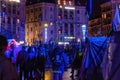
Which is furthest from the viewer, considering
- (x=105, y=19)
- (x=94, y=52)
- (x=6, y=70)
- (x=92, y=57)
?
(x=105, y=19)

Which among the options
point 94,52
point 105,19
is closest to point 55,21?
point 105,19

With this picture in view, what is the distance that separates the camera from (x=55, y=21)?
129125 mm

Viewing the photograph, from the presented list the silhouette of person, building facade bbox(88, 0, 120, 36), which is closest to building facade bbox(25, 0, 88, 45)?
building facade bbox(88, 0, 120, 36)

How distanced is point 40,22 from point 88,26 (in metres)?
22.5

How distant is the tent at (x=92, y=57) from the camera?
44.1 ft

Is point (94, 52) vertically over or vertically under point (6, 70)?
under

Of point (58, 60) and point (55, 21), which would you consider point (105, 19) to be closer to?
point (55, 21)

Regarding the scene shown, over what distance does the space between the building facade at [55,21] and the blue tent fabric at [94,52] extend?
108m

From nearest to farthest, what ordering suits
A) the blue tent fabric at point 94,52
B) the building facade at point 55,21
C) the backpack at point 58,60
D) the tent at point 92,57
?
the tent at point 92,57 → the blue tent fabric at point 94,52 → the backpack at point 58,60 → the building facade at point 55,21

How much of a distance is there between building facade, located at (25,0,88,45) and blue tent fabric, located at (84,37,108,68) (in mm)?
108003

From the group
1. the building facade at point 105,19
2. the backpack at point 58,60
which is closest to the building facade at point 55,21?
the building facade at point 105,19

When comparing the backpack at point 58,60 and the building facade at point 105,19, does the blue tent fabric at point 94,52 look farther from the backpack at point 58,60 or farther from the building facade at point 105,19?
the building facade at point 105,19

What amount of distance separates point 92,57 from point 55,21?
115 m

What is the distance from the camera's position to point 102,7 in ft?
413
